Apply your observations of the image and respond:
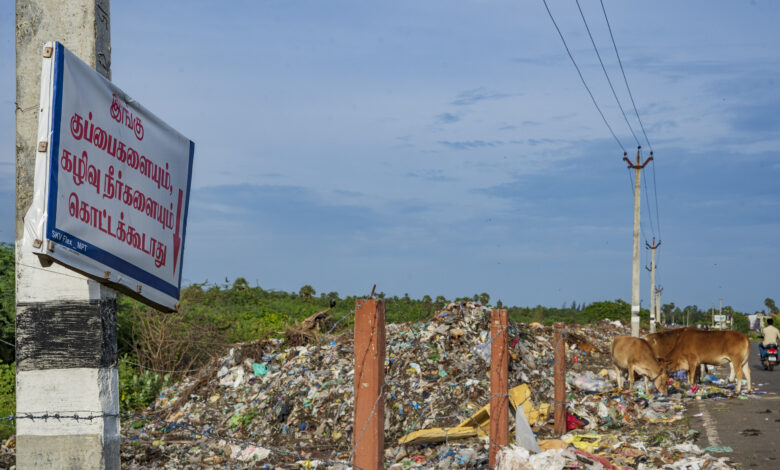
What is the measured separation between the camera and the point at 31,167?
5371 mm

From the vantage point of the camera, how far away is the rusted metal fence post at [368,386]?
16.8 ft

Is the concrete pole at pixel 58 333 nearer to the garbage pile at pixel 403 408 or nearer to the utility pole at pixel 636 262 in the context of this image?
the garbage pile at pixel 403 408

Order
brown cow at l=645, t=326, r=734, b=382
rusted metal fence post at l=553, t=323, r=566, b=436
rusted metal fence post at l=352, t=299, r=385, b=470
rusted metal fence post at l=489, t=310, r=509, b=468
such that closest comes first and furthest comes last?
rusted metal fence post at l=352, t=299, r=385, b=470, rusted metal fence post at l=489, t=310, r=509, b=468, rusted metal fence post at l=553, t=323, r=566, b=436, brown cow at l=645, t=326, r=734, b=382

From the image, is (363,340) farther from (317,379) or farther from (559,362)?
(317,379)

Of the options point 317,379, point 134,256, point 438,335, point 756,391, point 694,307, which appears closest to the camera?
point 134,256

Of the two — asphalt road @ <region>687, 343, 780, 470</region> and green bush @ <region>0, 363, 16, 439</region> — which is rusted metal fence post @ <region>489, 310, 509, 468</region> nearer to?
asphalt road @ <region>687, 343, 780, 470</region>

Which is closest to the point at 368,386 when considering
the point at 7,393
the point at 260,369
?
the point at 260,369

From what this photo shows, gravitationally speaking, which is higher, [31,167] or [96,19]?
[96,19]

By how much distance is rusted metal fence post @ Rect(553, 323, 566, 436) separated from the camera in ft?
36.6

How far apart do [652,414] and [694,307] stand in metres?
141

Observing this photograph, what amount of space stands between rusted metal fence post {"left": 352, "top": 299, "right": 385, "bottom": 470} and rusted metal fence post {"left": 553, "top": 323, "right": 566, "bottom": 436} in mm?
6543

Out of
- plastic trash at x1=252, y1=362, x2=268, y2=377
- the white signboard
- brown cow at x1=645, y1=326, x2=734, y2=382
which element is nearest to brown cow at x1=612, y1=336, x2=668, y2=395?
brown cow at x1=645, y1=326, x2=734, y2=382

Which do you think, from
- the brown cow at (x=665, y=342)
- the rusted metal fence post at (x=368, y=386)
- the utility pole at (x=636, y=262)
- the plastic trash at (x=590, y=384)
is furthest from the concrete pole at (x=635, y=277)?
the rusted metal fence post at (x=368, y=386)

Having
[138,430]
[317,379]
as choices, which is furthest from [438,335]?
[138,430]
